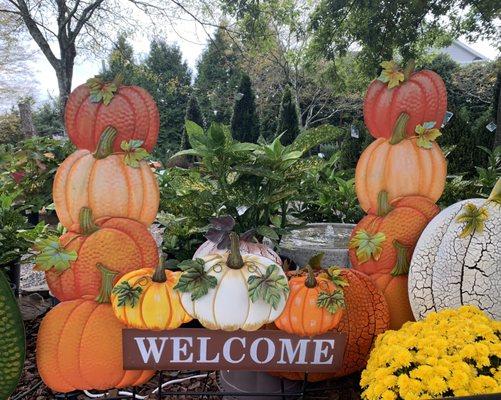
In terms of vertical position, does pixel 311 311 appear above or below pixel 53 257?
below

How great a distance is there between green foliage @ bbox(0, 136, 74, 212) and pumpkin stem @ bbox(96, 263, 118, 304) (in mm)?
2221

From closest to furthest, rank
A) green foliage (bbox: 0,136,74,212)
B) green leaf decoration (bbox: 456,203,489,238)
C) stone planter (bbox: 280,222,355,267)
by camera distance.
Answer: green leaf decoration (bbox: 456,203,489,238), stone planter (bbox: 280,222,355,267), green foliage (bbox: 0,136,74,212)

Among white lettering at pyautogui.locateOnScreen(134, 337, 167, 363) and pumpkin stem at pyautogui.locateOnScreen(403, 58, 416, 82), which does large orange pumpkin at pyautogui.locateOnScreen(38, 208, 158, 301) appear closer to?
white lettering at pyautogui.locateOnScreen(134, 337, 167, 363)

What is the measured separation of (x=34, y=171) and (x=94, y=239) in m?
2.43

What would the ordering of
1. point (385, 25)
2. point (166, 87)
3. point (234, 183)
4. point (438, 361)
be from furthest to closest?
point (166, 87), point (385, 25), point (234, 183), point (438, 361)

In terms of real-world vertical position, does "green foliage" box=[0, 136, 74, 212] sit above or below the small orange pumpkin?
above

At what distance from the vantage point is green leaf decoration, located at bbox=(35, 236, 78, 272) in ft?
4.42

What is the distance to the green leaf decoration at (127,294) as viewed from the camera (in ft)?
4.00

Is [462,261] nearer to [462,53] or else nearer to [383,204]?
[383,204]

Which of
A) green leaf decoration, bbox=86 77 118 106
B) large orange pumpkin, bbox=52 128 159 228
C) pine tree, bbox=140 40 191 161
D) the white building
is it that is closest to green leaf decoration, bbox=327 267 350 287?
large orange pumpkin, bbox=52 128 159 228

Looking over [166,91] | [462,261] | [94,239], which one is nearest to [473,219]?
[462,261]

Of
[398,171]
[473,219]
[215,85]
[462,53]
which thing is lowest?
[473,219]

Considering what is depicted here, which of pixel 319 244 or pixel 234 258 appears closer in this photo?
pixel 234 258

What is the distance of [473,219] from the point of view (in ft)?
4.66
